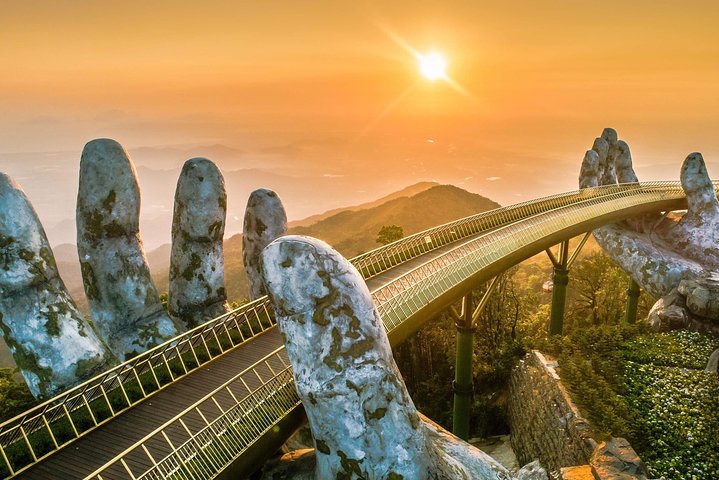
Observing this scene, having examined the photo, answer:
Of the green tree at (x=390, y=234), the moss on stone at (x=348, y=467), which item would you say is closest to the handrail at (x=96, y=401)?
the moss on stone at (x=348, y=467)

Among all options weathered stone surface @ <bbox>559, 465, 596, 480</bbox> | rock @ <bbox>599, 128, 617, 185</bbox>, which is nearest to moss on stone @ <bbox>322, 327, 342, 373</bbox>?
weathered stone surface @ <bbox>559, 465, 596, 480</bbox>

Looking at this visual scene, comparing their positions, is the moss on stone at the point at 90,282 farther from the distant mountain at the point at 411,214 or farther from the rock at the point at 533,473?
the distant mountain at the point at 411,214

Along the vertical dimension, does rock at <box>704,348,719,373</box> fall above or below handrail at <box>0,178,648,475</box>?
below

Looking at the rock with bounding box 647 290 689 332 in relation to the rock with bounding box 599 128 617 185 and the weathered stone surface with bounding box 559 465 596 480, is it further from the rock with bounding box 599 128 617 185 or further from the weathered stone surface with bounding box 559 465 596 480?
the rock with bounding box 599 128 617 185

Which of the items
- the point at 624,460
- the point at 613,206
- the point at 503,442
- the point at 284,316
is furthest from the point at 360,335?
the point at 613,206

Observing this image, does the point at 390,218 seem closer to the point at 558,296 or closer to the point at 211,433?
the point at 558,296

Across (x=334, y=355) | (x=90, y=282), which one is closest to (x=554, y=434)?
(x=334, y=355)
